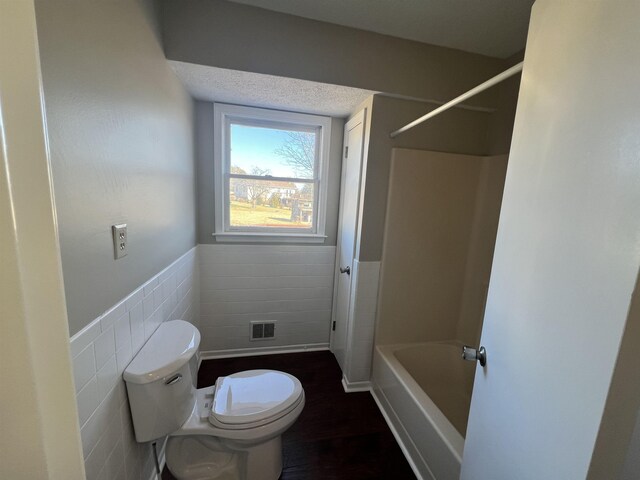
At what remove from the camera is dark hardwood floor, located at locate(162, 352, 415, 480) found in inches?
52.7

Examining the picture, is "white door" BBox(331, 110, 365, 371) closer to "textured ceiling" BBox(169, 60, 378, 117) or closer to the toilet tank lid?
"textured ceiling" BBox(169, 60, 378, 117)

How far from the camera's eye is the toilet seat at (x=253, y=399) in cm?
110

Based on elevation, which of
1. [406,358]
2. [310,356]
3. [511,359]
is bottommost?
[310,356]

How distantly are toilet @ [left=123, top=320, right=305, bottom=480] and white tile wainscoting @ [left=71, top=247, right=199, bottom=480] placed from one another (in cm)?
5

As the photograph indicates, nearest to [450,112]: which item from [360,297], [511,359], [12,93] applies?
[360,297]

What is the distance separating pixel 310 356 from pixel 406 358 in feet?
2.80

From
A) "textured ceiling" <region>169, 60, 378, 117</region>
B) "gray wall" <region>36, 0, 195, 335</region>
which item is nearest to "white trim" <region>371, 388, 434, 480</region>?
"gray wall" <region>36, 0, 195, 335</region>

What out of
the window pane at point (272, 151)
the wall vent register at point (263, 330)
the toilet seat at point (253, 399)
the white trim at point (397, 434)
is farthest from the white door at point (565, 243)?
the wall vent register at point (263, 330)

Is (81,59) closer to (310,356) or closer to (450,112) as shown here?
(450,112)

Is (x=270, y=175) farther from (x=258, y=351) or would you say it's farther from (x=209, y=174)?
(x=258, y=351)

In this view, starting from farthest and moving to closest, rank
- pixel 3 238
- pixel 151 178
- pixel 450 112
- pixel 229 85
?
pixel 450 112
pixel 229 85
pixel 151 178
pixel 3 238

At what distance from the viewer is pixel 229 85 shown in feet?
5.19

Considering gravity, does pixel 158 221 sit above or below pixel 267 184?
below

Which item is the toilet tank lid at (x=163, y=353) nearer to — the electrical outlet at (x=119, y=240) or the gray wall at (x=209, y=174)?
the electrical outlet at (x=119, y=240)
